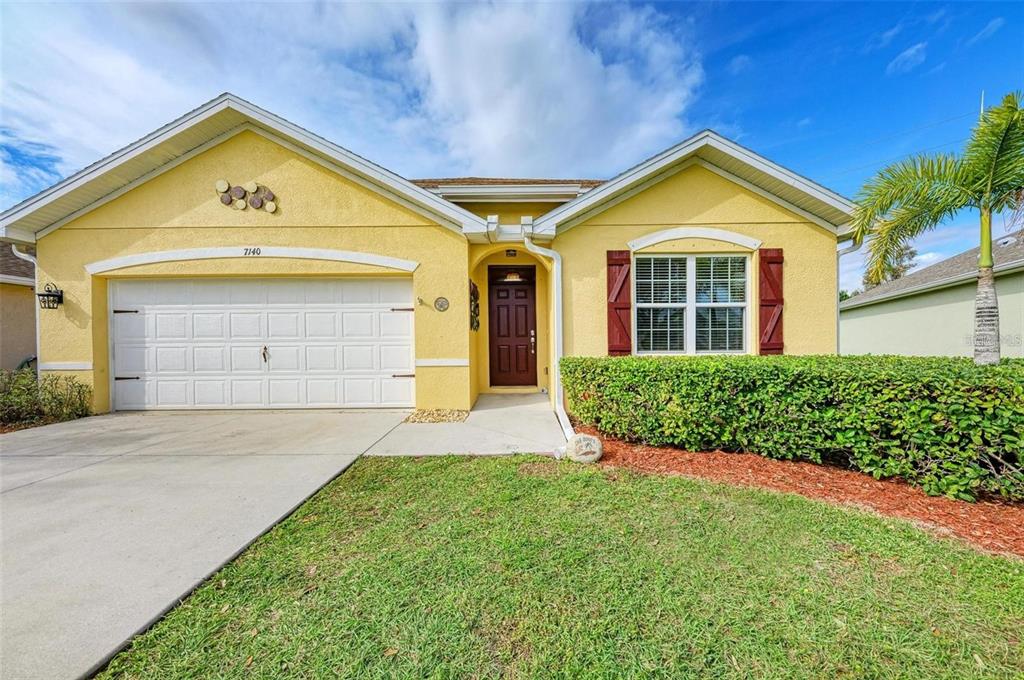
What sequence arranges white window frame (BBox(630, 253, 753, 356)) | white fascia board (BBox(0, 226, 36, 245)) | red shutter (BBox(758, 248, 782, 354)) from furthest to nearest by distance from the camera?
1. white window frame (BBox(630, 253, 753, 356))
2. red shutter (BBox(758, 248, 782, 354))
3. white fascia board (BBox(0, 226, 36, 245))

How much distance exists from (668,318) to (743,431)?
109 inches

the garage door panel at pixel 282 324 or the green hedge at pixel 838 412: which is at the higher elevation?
the garage door panel at pixel 282 324

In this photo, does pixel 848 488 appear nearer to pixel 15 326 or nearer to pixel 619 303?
pixel 619 303

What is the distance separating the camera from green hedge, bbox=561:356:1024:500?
10.8 ft

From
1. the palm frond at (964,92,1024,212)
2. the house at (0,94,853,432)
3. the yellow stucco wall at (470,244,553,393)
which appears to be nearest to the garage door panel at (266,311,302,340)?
the house at (0,94,853,432)

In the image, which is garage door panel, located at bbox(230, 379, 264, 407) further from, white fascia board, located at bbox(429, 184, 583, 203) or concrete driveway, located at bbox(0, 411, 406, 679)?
white fascia board, located at bbox(429, 184, 583, 203)

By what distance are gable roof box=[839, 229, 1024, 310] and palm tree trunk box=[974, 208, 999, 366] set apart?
5.81 m

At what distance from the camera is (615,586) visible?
2232mm

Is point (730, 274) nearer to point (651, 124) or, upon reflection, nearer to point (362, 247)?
point (362, 247)

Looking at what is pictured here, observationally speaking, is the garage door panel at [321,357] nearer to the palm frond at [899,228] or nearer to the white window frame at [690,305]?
the white window frame at [690,305]

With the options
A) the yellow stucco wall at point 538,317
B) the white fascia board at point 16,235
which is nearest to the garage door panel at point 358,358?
the yellow stucco wall at point 538,317

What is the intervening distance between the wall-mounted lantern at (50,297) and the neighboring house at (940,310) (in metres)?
17.0

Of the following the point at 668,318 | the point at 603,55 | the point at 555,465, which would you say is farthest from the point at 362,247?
the point at 603,55

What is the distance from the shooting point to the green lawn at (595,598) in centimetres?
176
